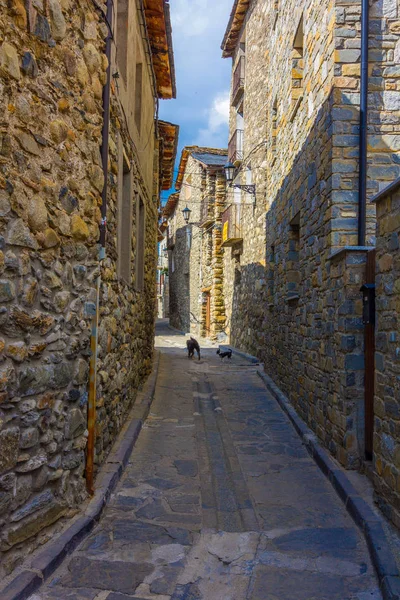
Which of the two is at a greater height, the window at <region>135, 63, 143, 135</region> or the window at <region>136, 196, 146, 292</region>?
the window at <region>135, 63, 143, 135</region>

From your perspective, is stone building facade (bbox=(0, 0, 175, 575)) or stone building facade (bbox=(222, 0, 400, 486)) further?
stone building facade (bbox=(222, 0, 400, 486))

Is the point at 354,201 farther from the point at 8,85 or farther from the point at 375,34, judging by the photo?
the point at 8,85

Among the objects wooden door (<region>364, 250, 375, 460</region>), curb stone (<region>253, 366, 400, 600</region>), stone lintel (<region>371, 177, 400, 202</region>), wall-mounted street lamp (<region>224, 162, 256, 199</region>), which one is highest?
wall-mounted street lamp (<region>224, 162, 256, 199</region>)

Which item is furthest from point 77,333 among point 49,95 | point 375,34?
point 375,34

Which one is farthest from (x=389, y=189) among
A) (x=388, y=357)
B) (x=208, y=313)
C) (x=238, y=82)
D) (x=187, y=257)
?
(x=187, y=257)

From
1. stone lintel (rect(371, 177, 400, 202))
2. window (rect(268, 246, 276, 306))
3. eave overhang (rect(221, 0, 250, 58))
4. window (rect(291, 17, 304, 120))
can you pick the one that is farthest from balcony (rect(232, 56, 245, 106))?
stone lintel (rect(371, 177, 400, 202))

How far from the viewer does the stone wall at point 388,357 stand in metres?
3.52

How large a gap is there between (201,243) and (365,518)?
17727 millimetres

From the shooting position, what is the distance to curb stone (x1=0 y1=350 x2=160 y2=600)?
2.60 meters

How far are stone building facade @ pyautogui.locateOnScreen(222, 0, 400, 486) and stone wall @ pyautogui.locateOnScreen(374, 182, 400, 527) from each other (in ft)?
2.47

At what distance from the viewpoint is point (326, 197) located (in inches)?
210

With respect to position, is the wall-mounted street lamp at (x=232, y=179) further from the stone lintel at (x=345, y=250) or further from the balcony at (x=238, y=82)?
the stone lintel at (x=345, y=250)

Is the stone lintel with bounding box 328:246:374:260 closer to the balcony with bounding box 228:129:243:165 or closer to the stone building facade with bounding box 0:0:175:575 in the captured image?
the stone building facade with bounding box 0:0:175:575

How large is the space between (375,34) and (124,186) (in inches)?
121
